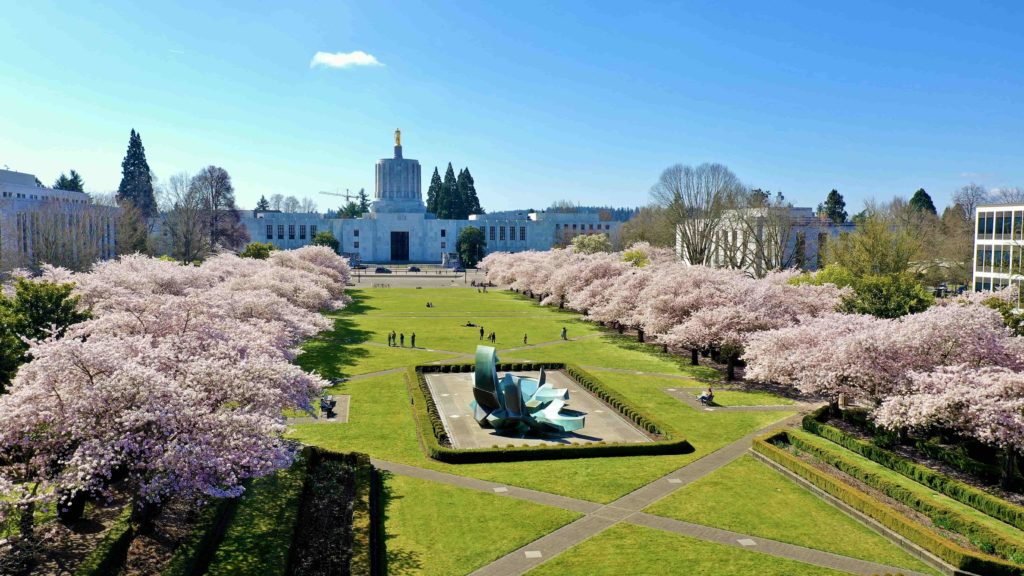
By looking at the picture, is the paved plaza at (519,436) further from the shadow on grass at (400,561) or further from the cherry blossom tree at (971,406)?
the cherry blossom tree at (971,406)

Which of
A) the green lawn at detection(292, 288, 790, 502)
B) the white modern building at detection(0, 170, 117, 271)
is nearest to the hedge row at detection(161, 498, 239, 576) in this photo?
the green lawn at detection(292, 288, 790, 502)

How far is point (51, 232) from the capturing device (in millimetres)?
78688

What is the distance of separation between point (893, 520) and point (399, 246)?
16892 cm

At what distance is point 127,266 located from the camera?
5103cm

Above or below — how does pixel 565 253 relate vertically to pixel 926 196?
below

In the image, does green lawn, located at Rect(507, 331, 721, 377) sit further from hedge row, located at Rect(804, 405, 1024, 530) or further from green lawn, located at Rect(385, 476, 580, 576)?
green lawn, located at Rect(385, 476, 580, 576)

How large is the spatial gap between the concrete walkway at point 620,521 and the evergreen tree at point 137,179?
11788 cm

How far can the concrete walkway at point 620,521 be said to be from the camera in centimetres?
2191

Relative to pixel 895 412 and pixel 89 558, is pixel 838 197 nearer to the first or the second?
pixel 895 412

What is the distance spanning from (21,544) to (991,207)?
303 ft

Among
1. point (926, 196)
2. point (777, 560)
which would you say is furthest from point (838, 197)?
point (777, 560)

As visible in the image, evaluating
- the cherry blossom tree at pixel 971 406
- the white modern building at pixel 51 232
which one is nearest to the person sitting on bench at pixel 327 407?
the cherry blossom tree at pixel 971 406

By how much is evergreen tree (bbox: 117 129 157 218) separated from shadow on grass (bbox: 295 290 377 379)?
72.8 m

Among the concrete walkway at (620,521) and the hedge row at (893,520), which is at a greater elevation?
the hedge row at (893,520)
